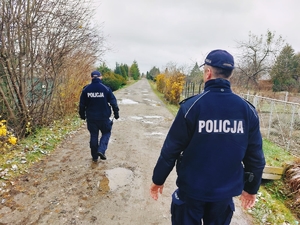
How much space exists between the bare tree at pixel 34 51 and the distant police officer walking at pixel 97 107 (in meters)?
2.23

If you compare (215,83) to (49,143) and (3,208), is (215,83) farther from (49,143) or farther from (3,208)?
(49,143)

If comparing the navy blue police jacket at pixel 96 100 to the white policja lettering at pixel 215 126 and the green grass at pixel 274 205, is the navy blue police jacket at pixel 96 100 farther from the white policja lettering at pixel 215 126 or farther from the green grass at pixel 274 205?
the green grass at pixel 274 205

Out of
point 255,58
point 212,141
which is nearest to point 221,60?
point 212,141

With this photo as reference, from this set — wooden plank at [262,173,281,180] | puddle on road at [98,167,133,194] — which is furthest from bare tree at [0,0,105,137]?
wooden plank at [262,173,281,180]

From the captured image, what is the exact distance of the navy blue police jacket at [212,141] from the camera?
1666 millimetres

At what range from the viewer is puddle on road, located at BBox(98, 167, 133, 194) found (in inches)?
141

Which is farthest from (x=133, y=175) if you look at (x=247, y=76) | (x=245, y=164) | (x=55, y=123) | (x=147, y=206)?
(x=247, y=76)

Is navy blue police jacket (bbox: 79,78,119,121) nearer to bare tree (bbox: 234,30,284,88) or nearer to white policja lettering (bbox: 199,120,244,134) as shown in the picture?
white policja lettering (bbox: 199,120,244,134)

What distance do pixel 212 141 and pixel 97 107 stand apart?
120 inches

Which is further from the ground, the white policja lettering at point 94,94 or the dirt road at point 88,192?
Answer: the white policja lettering at point 94,94

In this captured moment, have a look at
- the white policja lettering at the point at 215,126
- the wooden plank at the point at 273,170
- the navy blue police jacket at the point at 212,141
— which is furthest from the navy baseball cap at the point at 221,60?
the wooden plank at the point at 273,170

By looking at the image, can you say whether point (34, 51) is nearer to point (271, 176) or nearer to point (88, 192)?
point (88, 192)

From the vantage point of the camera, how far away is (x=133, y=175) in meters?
4.09

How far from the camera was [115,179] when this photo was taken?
3875 mm
